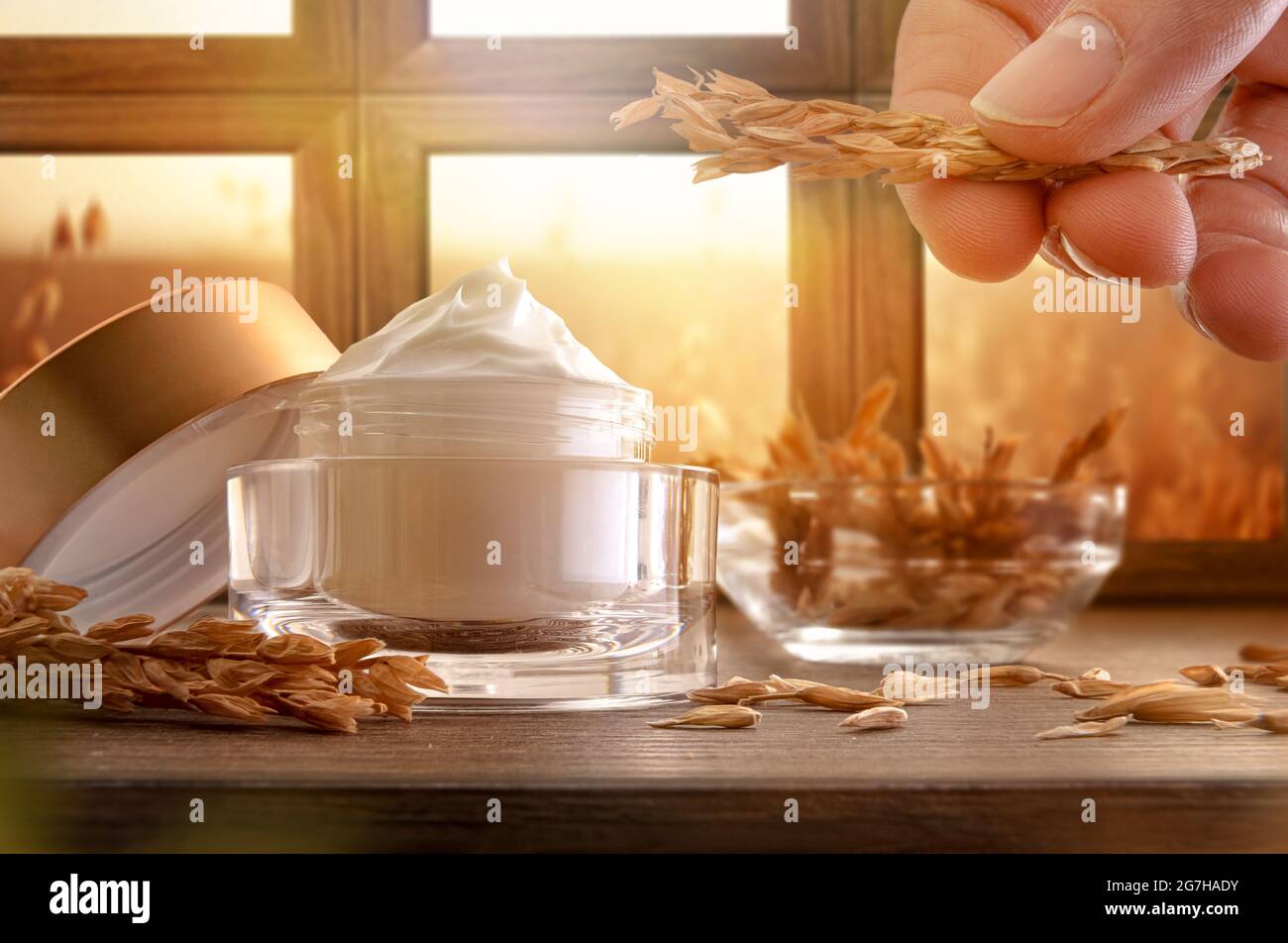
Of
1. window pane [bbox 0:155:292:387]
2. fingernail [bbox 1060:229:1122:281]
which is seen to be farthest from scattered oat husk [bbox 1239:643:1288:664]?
window pane [bbox 0:155:292:387]

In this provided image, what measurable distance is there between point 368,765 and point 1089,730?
7.8 inches

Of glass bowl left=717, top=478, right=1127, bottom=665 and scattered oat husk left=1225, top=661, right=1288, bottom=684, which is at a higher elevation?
glass bowl left=717, top=478, right=1127, bottom=665

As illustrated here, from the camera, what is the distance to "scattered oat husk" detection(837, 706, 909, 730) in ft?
1.09

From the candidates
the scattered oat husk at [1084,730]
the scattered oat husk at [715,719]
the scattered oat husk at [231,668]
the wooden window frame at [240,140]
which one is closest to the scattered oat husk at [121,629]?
the scattered oat husk at [231,668]

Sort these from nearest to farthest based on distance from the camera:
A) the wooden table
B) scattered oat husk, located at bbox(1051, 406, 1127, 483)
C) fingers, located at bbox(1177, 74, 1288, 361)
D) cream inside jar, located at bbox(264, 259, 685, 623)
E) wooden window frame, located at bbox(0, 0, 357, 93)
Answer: the wooden table < cream inside jar, located at bbox(264, 259, 685, 623) < fingers, located at bbox(1177, 74, 1288, 361) < scattered oat husk, located at bbox(1051, 406, 1127, 483) < wooden window frame, located at bbox(0, 0, 357, 93)

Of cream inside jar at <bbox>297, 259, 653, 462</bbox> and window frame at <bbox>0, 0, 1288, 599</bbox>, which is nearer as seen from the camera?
cream inside jar at <bbox>297, 259, 653, 462</bbox>

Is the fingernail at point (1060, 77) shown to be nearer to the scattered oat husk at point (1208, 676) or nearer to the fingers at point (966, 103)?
the fingers at point (966, 103)

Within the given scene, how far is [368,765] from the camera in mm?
274

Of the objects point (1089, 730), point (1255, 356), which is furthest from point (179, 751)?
point (1255, 356)

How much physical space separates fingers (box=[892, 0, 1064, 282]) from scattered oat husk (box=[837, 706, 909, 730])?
20cm

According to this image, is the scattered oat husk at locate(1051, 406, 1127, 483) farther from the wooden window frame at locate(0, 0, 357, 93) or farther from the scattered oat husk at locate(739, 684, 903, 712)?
the wooden window frame at locate(0, 0, 357, 93)

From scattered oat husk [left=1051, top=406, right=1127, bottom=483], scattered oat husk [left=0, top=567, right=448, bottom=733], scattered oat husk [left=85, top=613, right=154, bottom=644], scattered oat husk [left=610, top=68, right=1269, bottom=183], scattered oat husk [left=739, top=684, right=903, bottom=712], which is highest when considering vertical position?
scattered oat husk [left=610, top=68, right=1269, bottom=183]

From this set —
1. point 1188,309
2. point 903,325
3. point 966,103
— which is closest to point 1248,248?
point 1188,309

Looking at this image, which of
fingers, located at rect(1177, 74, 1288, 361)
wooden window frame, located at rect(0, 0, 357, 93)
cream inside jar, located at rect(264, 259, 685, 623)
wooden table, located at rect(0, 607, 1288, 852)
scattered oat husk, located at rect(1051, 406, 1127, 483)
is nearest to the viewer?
wooden table, located at rect(0, 607, 1288, 852)
